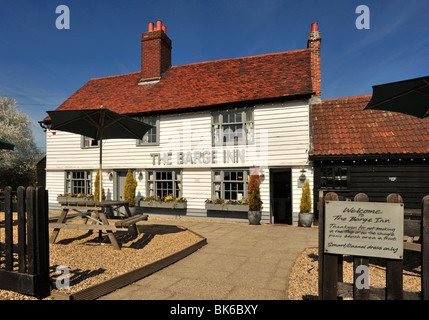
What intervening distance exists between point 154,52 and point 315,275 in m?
13.7

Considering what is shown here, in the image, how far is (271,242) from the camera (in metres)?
7.32

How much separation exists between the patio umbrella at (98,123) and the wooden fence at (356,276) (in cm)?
555

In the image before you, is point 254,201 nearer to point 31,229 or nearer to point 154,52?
point 31,229

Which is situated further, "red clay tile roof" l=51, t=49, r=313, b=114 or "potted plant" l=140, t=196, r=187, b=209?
"potted plant" l=140, t=196, r=187, b=209

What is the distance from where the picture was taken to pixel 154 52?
1443 centimetres

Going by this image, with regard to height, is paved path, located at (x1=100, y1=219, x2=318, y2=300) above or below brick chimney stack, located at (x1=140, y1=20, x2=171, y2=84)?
below

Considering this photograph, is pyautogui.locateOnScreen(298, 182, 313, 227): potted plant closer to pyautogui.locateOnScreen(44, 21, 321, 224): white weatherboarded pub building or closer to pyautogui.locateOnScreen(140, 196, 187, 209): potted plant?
pyautogui.locateOnScreen(44, 21, 321, 224): white weatherboarded pub building

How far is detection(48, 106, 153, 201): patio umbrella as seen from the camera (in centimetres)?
635

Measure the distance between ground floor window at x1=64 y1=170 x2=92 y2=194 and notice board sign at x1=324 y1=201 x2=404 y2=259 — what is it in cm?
1332

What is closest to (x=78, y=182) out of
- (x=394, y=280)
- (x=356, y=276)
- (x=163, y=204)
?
(x=163, y=204)

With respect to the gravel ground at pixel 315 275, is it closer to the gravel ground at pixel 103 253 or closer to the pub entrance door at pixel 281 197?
the gravel ground at pixel 103 253

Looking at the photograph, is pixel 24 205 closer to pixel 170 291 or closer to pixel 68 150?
pixel 170 291

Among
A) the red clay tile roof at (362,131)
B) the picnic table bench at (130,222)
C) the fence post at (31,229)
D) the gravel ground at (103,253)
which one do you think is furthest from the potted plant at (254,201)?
A: the fence post at (31,229)

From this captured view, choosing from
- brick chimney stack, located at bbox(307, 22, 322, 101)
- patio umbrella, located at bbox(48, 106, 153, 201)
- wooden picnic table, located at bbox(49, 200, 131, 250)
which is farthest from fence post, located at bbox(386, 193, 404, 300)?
brick chimney stack, located at bbox(307, 22, 322, 101)
